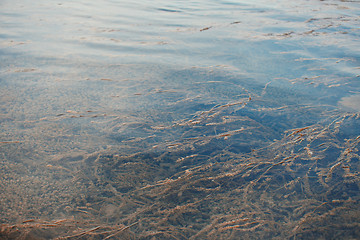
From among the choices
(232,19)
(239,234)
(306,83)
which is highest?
(232,19)

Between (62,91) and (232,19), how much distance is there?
12.8 feet

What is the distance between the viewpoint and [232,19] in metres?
5.35

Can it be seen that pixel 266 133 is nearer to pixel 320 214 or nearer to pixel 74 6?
pixel 320 214

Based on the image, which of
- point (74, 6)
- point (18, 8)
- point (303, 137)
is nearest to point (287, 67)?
point (303, 137)

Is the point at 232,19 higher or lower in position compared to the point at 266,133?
higher

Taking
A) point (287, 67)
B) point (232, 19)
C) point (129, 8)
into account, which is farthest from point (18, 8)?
point (287, 67)

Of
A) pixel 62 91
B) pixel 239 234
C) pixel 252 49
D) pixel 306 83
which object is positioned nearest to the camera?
pixel 239 234

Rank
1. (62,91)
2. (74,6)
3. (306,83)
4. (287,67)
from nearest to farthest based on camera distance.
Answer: (62,91) → (306,83) → (287,67) → (74,6)

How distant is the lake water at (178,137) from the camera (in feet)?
4.27

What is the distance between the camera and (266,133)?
194 cm

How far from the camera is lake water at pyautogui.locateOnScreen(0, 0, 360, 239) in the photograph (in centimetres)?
130

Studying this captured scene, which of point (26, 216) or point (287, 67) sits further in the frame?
point (287, 67)

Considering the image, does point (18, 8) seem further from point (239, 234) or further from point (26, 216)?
point (239, 234)

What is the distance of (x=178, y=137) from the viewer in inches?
74.0
